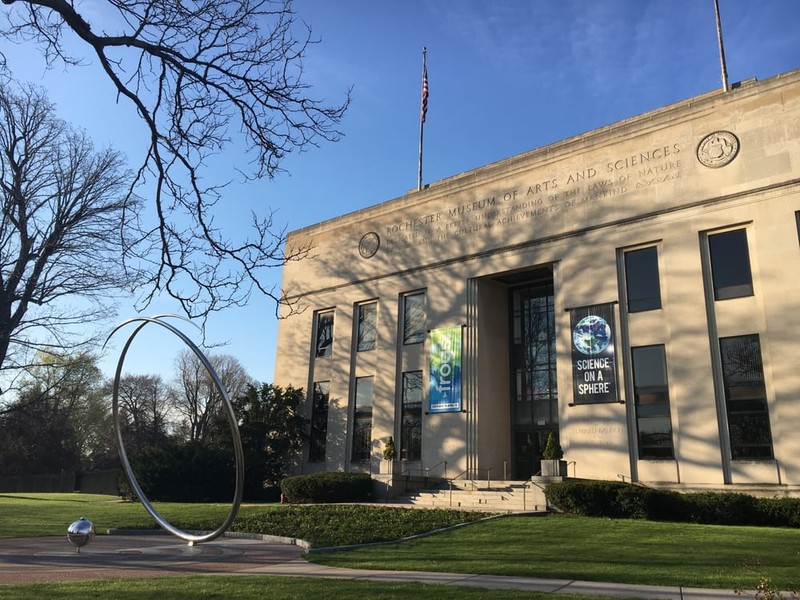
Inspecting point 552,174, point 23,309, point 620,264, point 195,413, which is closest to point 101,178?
point 23,309

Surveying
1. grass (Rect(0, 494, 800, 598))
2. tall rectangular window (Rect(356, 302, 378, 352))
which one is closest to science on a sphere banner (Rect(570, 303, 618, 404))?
grass (Rect(0, 494, 800, 598))

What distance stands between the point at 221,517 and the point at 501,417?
15.6m

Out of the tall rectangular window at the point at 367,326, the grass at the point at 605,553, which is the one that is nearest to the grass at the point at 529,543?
the grass at the point at 605,553

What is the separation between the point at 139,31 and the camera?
7.60 m

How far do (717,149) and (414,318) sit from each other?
17547 millimetres

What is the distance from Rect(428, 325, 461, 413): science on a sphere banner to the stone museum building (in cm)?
12

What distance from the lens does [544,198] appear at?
32312 millimetres

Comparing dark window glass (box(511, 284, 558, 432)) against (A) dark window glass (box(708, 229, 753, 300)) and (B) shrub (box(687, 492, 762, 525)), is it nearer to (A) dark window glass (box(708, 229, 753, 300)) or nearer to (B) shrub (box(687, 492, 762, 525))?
(A) dark window glass (box(708, 229, 753, 300))

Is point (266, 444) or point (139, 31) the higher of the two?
point (139, 31)

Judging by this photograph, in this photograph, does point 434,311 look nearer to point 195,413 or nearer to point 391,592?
point 391,592

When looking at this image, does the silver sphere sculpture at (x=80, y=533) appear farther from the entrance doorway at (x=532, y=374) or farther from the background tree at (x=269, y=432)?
the entrance doorway at (x=532, y=374)

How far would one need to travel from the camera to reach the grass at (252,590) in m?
8.65

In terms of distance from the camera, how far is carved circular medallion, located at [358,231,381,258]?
3978 cm

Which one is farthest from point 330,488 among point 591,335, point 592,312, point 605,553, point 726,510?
point 605,553
